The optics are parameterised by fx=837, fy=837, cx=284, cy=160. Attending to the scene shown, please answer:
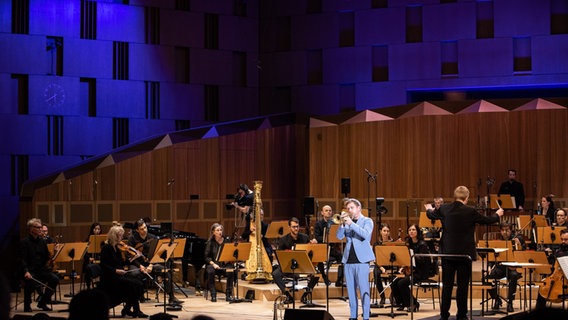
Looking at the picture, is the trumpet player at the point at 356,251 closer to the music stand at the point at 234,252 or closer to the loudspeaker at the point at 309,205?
the music stand at the point at 234,252

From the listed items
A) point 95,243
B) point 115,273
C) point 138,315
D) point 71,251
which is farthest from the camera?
point 95,243

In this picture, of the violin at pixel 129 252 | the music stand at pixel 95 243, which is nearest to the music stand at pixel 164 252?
the violin at pixel 129 252

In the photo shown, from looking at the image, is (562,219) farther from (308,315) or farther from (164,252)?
(308,315)

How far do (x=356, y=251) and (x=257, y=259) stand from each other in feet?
14.1

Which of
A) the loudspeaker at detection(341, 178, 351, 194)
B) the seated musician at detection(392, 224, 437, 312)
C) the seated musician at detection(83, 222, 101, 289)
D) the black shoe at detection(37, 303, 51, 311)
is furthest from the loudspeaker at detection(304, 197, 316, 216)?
the black shoe at detection(37, 303, 51, 311)

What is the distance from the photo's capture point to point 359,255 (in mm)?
10359

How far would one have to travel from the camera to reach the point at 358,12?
74.2ft

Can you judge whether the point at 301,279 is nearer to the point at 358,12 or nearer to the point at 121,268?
the point at 121,268

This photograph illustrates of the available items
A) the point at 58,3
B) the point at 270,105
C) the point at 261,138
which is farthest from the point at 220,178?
the point at 58,3

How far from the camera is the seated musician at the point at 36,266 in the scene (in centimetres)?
1296

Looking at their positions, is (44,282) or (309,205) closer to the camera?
(44,282)

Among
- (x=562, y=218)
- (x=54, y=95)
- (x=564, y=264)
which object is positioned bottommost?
(x=564, y=264)

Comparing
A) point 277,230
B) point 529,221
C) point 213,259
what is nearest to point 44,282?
point 213,259

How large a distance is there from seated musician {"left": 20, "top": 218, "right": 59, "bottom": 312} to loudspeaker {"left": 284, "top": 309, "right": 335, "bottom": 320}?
7795mm
